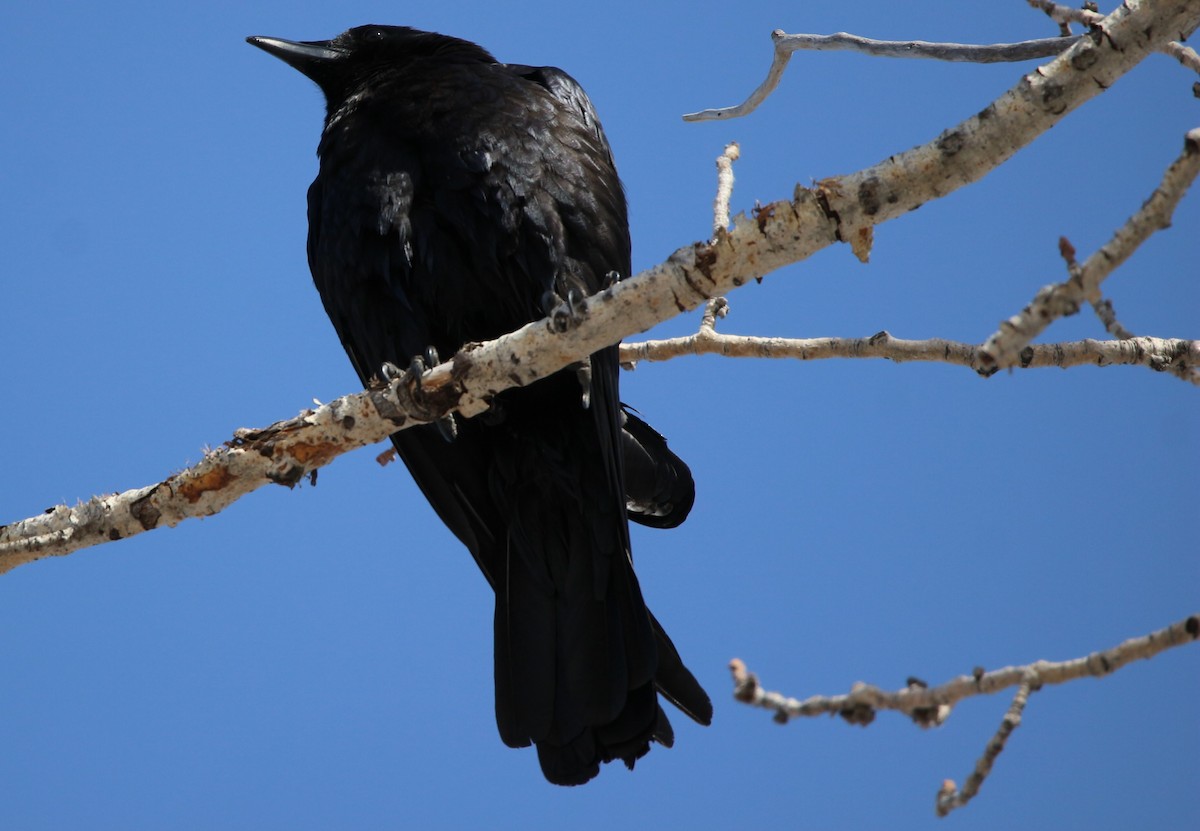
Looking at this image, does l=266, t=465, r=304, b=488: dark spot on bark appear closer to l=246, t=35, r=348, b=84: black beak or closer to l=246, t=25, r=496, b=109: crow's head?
l=246, t=25, r=496, b=109: crow's head

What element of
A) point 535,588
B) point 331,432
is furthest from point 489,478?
point 331,432

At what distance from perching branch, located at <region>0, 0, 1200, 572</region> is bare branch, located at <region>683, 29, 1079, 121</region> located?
1.95 ft

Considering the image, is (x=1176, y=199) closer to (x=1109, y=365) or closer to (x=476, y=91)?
(x=1109, y=365)

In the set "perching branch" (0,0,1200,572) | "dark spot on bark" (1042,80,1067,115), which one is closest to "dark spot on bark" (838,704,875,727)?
"perching branch" (0,0,1200,572)

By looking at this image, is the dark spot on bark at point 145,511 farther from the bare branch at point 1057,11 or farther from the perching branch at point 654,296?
the bare branch at point 1057,11

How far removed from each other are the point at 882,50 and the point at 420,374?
1.49 m

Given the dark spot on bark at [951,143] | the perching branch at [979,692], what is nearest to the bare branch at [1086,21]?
the dark spot on bark at [951,143]

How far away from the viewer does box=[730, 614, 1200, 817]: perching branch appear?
1907 mm

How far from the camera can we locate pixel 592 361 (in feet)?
12.6

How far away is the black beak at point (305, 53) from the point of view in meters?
4.91

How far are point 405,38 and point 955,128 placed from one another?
9.81 feet

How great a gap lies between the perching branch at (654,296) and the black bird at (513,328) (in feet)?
2.24

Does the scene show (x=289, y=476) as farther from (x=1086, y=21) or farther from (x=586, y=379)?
(x=1086, y=21)

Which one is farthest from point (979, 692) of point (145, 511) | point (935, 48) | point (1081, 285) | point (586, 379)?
point (145, 511)
